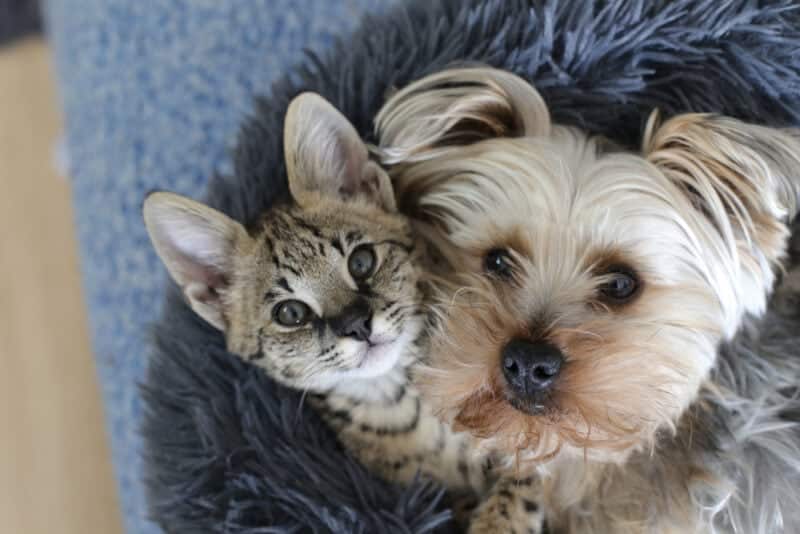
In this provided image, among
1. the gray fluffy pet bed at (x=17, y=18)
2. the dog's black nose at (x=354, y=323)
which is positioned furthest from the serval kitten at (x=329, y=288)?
the gray fluffy pet bed at (x=17, y=18)

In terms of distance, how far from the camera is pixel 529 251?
115 cm

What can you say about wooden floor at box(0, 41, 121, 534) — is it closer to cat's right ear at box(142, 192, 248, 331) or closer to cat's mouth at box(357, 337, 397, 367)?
cat's right ear at box(142, 192, 248, 331)

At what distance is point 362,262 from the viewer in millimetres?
1096

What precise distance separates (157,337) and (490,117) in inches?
22.5

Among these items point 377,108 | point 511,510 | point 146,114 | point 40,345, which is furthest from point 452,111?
point 40,345

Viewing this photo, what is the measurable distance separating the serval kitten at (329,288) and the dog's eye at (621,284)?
0.25m

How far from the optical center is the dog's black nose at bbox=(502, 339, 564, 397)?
1.03 m

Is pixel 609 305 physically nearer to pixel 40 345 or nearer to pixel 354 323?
pixel 354 323

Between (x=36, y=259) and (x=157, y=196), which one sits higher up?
(x=157, y=196)

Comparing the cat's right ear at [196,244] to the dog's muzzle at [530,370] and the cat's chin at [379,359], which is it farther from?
the dog's muzzle at [530,370]

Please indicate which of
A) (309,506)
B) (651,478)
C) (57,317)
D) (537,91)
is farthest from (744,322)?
(57,317)

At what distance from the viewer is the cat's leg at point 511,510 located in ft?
3.72

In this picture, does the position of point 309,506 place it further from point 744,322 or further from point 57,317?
point 57,317

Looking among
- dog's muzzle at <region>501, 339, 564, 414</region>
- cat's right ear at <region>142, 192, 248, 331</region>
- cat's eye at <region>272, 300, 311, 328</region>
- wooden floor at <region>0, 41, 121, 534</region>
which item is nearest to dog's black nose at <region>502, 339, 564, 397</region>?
dog's muzzle at <region>501, 339, 564, 414</region>
